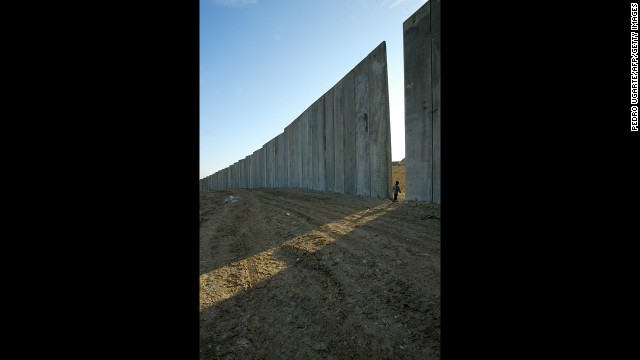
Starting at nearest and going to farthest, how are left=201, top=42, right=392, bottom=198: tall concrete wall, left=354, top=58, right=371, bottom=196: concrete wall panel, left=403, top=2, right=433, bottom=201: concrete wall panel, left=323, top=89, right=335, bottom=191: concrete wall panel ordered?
left=403, top=2, right=433, bottom=201: concrete wall panel
left=201, top=42, right=392, bottom=198: tall concrete wall
left=354, top=58, right=371, bottom=196: concrete wall panel
left=323, top=89, right=335, bottom=191: concrete wall panel

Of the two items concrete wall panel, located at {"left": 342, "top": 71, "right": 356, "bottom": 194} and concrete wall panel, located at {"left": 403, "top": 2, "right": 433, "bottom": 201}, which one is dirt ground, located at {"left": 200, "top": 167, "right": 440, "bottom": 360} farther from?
concrete wall panel, located at {"left": 342, "top": 71, "right": 356, "bottom": 194}

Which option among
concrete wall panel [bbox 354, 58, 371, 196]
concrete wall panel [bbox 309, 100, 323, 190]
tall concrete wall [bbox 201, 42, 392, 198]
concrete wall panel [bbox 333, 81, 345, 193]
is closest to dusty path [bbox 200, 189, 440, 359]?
tall concrete wall [bbox 201, 42, 392, 198]

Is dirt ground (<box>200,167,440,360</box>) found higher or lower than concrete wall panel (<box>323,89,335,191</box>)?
lower

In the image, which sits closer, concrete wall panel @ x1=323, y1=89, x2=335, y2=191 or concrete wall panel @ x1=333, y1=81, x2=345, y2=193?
concrete wall panel @ x1=333, y1=81, x2=345, y2=193

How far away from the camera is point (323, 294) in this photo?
6.17 feet

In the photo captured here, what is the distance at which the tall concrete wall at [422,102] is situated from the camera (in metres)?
4.86

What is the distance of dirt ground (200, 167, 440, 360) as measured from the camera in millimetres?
1394

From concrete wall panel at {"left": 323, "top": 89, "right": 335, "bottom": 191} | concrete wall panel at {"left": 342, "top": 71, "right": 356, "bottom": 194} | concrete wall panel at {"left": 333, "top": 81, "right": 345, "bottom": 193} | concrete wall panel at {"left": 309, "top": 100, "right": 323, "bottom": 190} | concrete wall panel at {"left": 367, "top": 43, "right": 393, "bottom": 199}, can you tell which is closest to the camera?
concrete wall panel at {"left": 367, "top": 43, "right": 393, "bottom": 199}

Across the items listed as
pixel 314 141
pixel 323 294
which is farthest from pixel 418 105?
pixel 314 141

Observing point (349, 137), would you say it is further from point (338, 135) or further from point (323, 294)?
point (323, 294)
